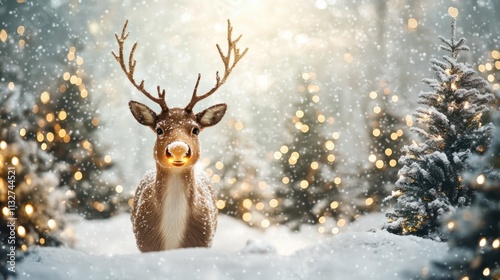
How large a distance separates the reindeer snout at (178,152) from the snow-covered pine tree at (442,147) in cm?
80

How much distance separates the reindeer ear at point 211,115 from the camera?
2.29 m

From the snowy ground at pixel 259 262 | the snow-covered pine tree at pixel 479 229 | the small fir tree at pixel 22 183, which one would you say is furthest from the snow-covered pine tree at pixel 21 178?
the snow-covered pine tree at pixel 479 229

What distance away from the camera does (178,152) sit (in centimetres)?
213

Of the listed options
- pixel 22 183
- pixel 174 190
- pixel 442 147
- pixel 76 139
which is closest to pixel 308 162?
pixel 442 147

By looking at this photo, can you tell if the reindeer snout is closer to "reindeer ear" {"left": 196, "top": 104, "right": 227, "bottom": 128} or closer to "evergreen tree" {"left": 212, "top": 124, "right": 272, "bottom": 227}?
"reindeer ear" {"left": 196, "top": 104, "right": 227, "bottom": 128}

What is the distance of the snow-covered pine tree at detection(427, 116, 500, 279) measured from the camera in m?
2.25

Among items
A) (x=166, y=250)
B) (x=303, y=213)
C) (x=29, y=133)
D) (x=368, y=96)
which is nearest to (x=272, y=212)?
(x=303, y=213)

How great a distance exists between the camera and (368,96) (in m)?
2.96

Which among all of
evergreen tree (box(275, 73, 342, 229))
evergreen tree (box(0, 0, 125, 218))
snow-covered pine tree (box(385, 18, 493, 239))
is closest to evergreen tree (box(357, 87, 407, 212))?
evergreen tree (box(275, 73, 342, 229))

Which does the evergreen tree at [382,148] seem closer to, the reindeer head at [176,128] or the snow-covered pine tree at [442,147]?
the snow-covered pine tree at [442,147]

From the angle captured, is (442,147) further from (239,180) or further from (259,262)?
(239,180)

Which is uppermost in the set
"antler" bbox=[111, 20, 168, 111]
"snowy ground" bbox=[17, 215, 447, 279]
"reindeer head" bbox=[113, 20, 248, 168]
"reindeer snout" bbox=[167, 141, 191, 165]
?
"antler" bbox=[111, 20, 168, 111]

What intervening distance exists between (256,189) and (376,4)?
40.5 inches

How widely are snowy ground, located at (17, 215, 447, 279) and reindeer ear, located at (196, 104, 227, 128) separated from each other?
0.44 m
